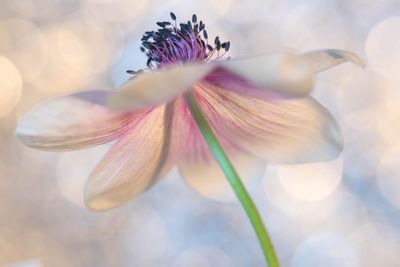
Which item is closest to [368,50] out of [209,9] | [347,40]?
[347,40]

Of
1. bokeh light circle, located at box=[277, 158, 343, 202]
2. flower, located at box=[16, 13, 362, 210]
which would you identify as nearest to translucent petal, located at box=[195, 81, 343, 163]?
flower, located at box=[16, 13, 362, 210]

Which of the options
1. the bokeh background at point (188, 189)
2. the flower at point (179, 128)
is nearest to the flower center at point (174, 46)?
the flower at point (179, 128)

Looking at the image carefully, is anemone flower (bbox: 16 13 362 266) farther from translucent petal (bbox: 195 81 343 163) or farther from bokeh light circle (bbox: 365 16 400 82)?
bokeh light circle (bbox: 365 16 400 82)

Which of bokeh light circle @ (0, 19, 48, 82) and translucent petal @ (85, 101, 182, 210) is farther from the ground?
bokeh light circle @ (0, 19, 48, 82)

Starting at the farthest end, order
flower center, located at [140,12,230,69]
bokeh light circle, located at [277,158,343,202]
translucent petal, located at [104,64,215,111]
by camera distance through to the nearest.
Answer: bokeh light circle, located at [277,158,343,202] → flower center, located at [140,12,230,69] → translucent petal, located at [104,64,215,111]

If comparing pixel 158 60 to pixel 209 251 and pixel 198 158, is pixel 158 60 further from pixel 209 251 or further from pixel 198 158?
pixel 209 251

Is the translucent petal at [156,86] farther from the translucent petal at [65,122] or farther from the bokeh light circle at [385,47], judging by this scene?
the bokeh light circle at [385,47]

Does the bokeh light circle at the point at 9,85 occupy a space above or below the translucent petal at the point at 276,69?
above

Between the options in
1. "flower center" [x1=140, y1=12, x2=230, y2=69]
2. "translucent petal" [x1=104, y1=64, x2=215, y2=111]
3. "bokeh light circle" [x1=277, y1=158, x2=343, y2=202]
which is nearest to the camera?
"translucent petal" [x1=104, y1=64, x2=215, y2=111]
